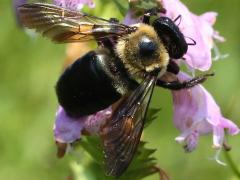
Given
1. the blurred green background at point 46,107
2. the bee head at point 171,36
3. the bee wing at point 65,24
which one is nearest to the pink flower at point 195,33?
the bee head at point 171,36

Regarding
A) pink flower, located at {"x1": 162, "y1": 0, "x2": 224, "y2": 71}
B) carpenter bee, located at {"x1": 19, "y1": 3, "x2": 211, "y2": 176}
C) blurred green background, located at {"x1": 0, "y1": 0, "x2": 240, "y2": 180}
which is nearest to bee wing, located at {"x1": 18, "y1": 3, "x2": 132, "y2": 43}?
carpenter bee, located at {"x1": 19, "y1": 3, "x2": 211, "y2": 176}

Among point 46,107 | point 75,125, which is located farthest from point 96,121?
point 46,107

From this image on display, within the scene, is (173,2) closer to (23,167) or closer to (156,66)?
(156,66)

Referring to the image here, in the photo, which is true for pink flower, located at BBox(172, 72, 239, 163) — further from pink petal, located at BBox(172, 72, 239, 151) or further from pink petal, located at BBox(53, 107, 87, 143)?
pink petal, located at BBox(53, 107, 87, 143)

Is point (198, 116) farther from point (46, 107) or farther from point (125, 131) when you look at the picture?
point (46, 107)

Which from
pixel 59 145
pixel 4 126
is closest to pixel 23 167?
pixel 4 126
